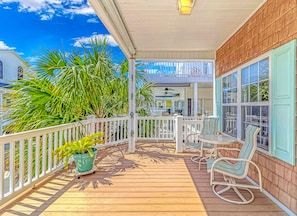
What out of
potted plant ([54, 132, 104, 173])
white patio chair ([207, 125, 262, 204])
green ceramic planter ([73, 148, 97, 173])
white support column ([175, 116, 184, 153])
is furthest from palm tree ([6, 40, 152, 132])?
white patio chair ([207, 125, 262, 204])

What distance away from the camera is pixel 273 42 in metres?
2.71

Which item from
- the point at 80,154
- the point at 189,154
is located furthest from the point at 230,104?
the point at 80,154

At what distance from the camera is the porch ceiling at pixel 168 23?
116 inches

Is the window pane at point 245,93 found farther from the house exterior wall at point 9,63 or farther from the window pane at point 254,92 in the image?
the house exterior wall at point 9,63

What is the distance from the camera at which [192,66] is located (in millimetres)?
11383

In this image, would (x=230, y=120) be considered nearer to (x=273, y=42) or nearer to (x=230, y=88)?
(x=230, y=88)

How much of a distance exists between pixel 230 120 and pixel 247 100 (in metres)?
1.03

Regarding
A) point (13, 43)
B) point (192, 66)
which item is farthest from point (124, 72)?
point (13, 43)

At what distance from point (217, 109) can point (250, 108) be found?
6.17ft

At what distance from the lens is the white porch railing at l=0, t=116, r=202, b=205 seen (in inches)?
99.5

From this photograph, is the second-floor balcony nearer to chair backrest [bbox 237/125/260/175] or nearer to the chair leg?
chair backrest [bbox 237/125/260/175]

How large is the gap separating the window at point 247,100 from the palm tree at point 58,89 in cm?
318

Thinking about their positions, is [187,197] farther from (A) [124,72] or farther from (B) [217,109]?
(A) [124,72]

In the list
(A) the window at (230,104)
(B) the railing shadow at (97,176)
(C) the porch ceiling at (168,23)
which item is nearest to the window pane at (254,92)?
(A) the window at (230,104)
